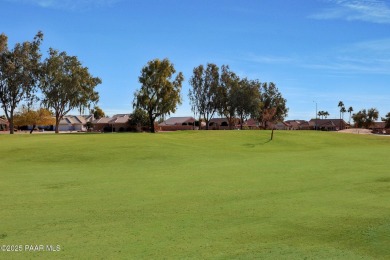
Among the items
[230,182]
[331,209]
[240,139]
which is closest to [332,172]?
[230,182]

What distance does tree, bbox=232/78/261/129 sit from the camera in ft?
299

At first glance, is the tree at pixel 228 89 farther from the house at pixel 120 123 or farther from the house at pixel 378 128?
the house at pixel 378 128

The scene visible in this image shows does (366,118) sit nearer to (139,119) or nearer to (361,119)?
(361,119)

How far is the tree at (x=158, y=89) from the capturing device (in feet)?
236

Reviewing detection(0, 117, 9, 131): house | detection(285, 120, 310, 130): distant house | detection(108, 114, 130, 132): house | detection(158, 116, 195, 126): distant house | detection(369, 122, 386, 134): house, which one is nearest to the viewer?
detection(108, 114, 130, 132): house

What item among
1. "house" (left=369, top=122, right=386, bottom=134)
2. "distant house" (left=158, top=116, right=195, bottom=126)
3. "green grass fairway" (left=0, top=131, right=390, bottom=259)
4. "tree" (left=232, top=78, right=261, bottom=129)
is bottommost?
"green grass fairway" (left=0, top=131, right=390, bottom=259)

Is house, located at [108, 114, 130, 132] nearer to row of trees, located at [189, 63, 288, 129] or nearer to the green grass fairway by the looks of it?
row of trees, located at [189, 63, 288, 129]

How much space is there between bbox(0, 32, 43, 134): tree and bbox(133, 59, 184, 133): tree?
19.2 m

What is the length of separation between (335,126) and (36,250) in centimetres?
15561

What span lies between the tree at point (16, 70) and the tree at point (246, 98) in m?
45.0

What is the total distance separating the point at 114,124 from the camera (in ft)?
366

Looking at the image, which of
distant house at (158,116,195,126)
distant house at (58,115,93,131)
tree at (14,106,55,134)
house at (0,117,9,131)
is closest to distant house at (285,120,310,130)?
distant house at (158,116,195,126)

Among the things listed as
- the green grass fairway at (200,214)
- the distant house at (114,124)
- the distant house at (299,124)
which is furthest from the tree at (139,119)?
the distant house at (299,124)

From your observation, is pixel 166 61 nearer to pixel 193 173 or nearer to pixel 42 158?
pixel 42 158
